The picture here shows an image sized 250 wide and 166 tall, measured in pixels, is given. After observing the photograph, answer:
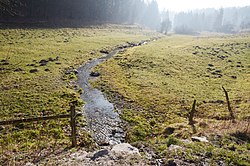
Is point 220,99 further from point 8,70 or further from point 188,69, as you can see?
point 8,70

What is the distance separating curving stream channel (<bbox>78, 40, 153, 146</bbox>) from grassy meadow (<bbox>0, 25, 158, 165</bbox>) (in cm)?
118

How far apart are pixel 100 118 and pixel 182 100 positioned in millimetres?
11570

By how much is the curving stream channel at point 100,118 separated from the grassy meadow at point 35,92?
1.18 m

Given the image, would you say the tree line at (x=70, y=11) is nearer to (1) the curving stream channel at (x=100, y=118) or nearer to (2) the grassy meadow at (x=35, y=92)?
(2) the grassy meadow at (x=35, y=92)

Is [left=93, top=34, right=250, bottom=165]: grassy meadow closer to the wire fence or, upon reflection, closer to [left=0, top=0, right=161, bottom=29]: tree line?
the wire fence

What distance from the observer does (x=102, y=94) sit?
103 feet

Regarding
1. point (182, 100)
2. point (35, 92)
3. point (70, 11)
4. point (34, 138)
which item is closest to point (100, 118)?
point (34, 138)

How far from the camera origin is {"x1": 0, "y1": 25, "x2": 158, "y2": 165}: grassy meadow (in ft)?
52.2

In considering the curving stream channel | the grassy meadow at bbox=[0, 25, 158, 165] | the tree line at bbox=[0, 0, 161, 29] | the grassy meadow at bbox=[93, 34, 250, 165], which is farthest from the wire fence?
the tree line at bbox=[0, 0, 161, 29]

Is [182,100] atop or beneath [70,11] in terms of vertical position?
beneath

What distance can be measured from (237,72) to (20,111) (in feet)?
129

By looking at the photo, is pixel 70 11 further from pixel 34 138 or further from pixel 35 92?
pixel 34 138

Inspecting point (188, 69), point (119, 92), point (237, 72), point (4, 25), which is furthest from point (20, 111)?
point (4, 25)

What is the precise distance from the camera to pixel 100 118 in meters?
24.0
